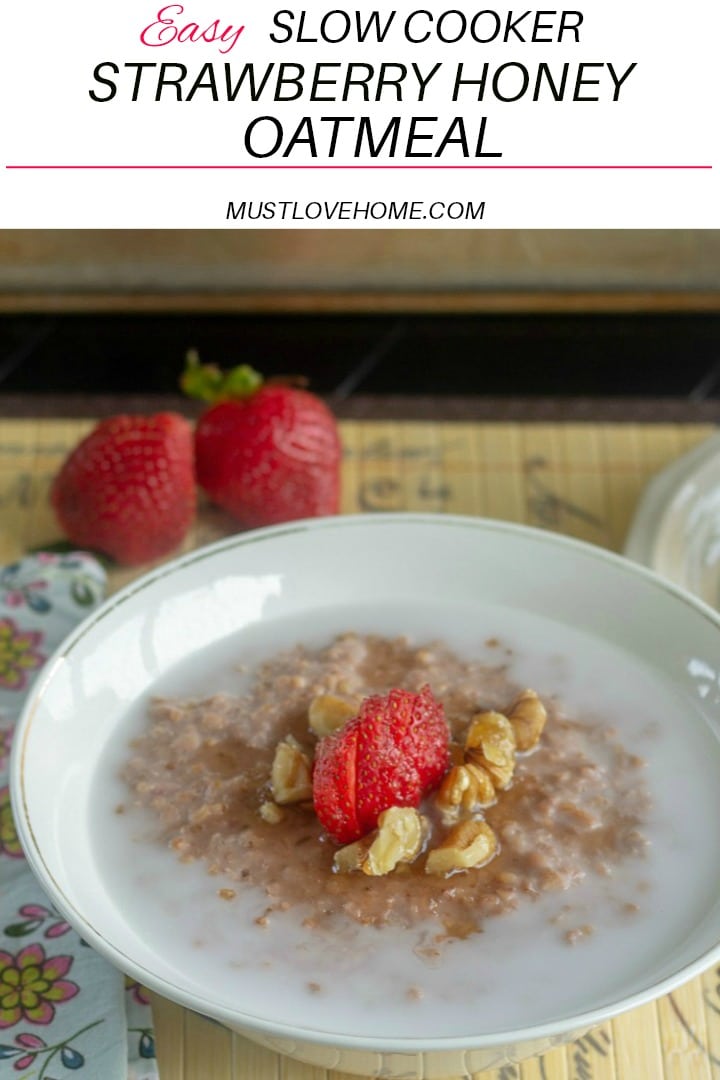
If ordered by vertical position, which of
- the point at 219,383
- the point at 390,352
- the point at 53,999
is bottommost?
→ the point at 53,999

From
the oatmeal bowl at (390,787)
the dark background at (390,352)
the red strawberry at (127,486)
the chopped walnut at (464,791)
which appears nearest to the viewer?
the oatmeal bowl at (390,787)

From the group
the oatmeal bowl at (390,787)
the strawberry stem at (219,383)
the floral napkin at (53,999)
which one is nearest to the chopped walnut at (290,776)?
the oatmeal bowl at (390,787)

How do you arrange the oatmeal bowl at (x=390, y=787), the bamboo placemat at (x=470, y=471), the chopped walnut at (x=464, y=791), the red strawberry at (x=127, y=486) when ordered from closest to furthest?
the oatmeal bowl at (x=390, y=787)
the chopped walnut at (x=464, y=791)
the red strawberry at (x=127, y=486)
the bamboo placemat at (x=470, y=471)

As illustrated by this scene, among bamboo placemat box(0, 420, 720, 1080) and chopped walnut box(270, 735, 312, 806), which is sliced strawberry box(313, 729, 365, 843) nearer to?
chopped walnut box(270, 735, 312, 806)

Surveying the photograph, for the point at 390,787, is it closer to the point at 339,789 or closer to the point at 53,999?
the point at 339,789

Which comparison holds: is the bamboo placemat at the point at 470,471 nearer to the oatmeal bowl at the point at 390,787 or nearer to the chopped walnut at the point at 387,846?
the oatmeal bowl at the point at 390,787

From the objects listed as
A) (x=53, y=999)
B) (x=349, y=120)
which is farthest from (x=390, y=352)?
(x=53, y=999)

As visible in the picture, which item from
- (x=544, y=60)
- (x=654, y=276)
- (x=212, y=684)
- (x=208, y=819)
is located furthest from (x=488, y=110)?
(x=208, y=819)
